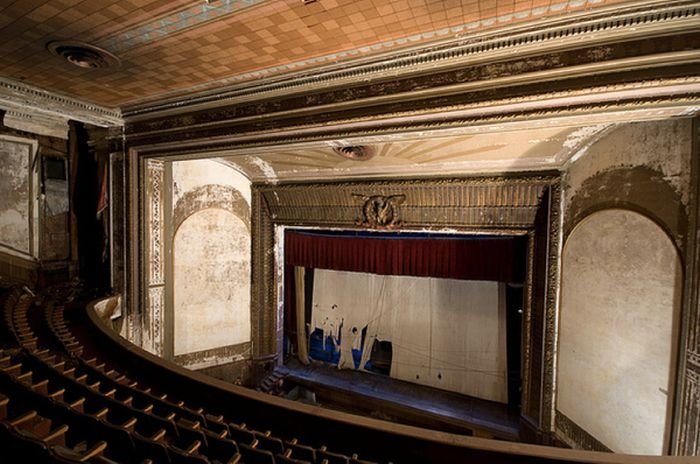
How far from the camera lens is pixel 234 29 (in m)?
2.05

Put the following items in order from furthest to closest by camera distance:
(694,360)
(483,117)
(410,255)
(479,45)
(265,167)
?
(410,255) < (265,167) < (483,117) < (694,360) < (479,45)

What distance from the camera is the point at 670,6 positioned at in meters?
1.58

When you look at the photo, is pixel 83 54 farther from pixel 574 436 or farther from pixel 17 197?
pixel 574 436

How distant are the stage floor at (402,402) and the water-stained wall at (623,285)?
1.41 m

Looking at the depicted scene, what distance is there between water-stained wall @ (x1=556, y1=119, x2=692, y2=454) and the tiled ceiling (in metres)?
1.69

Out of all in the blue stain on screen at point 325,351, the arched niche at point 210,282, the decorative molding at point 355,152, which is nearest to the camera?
the decorative molding at point 355,152

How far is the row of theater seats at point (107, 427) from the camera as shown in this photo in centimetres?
117

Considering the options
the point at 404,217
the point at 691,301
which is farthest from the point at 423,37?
the point at 404,217

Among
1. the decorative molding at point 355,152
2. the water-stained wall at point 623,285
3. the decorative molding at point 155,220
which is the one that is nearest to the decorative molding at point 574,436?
the water-stained wall at point 623,285

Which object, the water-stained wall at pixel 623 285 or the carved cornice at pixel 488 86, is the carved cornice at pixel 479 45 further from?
the water-stained wall at pixel 623 285

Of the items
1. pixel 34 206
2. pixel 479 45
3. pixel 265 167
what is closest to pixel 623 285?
pixel 479 45

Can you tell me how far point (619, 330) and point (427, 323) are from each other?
3.58m

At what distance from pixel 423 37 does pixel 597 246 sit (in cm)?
275

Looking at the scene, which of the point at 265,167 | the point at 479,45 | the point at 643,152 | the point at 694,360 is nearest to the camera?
the point at 479,45
